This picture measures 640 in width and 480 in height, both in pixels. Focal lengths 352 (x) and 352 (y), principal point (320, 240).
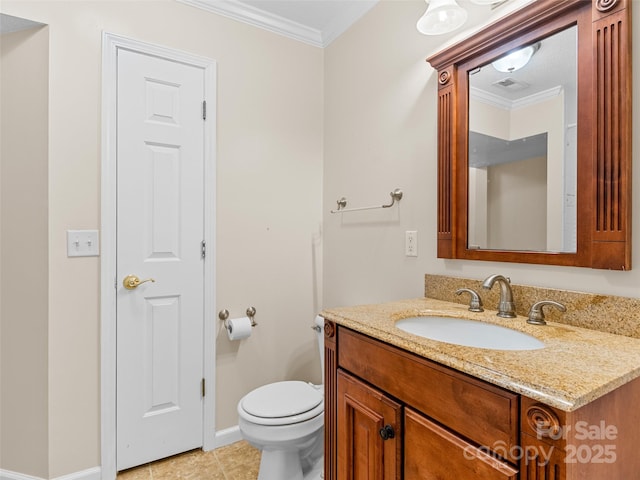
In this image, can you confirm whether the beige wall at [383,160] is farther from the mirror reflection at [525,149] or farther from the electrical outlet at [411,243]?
the mirror reflection at [525,149]

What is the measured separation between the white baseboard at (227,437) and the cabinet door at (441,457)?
A: 136cm

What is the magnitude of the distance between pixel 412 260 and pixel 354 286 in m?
0.48

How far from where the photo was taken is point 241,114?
6.69 ft

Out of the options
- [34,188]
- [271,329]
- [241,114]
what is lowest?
[271,329]

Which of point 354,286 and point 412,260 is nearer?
point 412,260

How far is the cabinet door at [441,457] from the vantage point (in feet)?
2.44

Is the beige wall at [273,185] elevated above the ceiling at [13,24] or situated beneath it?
situated beneath

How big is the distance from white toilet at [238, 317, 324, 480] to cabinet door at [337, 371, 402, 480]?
0.34 meters

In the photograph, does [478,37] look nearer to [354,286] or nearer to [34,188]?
[354,286]

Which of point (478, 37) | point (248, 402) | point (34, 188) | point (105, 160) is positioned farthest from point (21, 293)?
point (478, 37)

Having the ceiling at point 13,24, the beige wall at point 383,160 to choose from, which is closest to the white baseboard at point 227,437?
the beige wall at point 383,160

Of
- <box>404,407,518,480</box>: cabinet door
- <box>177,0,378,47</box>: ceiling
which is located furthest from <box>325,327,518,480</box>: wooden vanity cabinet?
<box>177,0,378,47</box>: ceiling

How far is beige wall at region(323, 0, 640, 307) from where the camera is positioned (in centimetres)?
159

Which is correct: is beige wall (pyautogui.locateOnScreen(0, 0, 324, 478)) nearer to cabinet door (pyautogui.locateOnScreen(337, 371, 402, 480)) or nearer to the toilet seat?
the toilet seat
